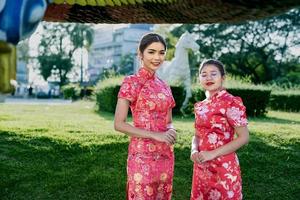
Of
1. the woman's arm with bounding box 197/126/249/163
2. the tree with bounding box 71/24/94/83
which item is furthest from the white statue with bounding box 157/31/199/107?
the tree with bounding box 71/24/94/83

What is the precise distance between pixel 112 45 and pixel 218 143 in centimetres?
8721

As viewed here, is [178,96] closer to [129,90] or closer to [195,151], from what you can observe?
[195,151]

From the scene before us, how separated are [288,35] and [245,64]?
4219 mm

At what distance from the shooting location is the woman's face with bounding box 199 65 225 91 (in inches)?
96.0

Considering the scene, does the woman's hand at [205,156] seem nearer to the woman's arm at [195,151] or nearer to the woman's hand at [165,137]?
the woman's arm at [195,151]

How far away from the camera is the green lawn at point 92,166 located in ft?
15.6

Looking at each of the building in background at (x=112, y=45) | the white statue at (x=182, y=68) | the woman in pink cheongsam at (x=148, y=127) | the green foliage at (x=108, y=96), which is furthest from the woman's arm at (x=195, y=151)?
the building in background at (x=112, y=45)

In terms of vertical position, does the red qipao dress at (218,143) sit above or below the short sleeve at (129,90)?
below

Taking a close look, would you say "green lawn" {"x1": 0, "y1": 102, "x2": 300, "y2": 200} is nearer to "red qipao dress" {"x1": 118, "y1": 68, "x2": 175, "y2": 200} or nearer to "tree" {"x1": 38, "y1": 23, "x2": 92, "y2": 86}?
"red qipao dress" {"x1": 118, "y1": 68, "x2": 175, "y2": 200}

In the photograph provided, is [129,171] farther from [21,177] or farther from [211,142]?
[21,177]

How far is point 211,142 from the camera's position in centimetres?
246

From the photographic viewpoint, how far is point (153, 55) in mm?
2291

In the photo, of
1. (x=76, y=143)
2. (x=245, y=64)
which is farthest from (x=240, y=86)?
(x=245, y=64)

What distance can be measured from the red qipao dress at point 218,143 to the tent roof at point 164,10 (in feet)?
4.03
